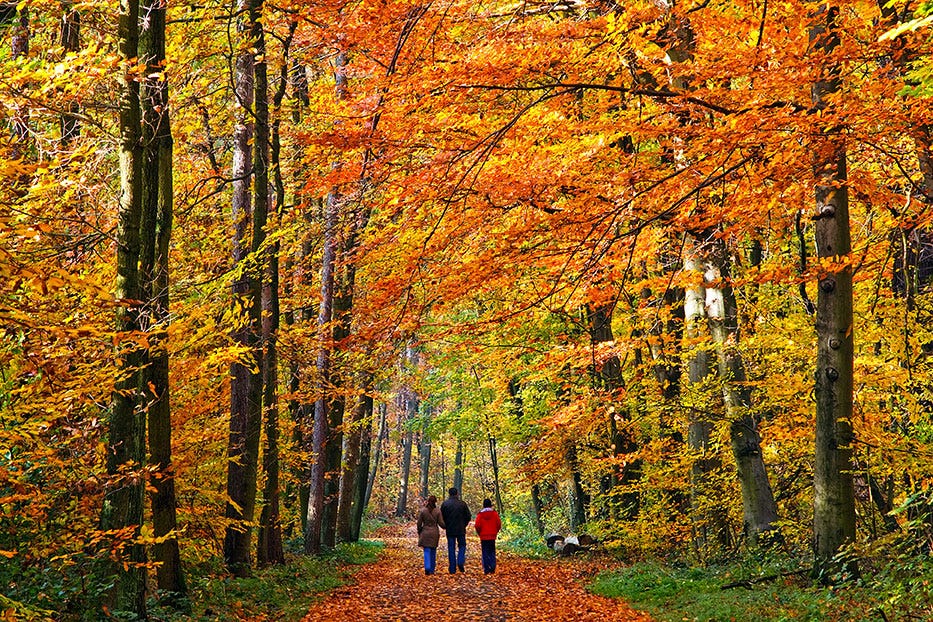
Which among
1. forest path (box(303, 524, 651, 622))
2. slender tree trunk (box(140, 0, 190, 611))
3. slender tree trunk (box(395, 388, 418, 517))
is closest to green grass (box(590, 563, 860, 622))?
forest path (box(303, 524, 651, 622))

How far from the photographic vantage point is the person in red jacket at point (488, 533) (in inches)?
647

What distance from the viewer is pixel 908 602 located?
698 cm

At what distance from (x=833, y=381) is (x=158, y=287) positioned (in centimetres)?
764

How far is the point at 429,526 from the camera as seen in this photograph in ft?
53.2

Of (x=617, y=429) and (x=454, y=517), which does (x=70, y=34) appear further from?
(x=617, y=429)

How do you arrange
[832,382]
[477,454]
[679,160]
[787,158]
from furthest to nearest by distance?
[477,454], [679,160], [832,382], [787,158]

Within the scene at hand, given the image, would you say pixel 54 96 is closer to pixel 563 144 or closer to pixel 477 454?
pixel 563 144

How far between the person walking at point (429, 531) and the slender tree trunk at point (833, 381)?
847cm

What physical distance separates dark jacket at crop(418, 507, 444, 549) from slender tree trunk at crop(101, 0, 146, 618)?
930 cm

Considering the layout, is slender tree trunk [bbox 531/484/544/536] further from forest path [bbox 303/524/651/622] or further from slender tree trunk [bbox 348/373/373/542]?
forest path [bbox 303/524/651/622]

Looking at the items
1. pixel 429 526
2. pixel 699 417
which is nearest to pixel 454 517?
pixel 429 526

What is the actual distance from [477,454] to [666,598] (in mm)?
38699

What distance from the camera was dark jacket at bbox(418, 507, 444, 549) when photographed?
16062mm

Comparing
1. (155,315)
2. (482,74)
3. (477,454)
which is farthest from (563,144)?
(477,454)
